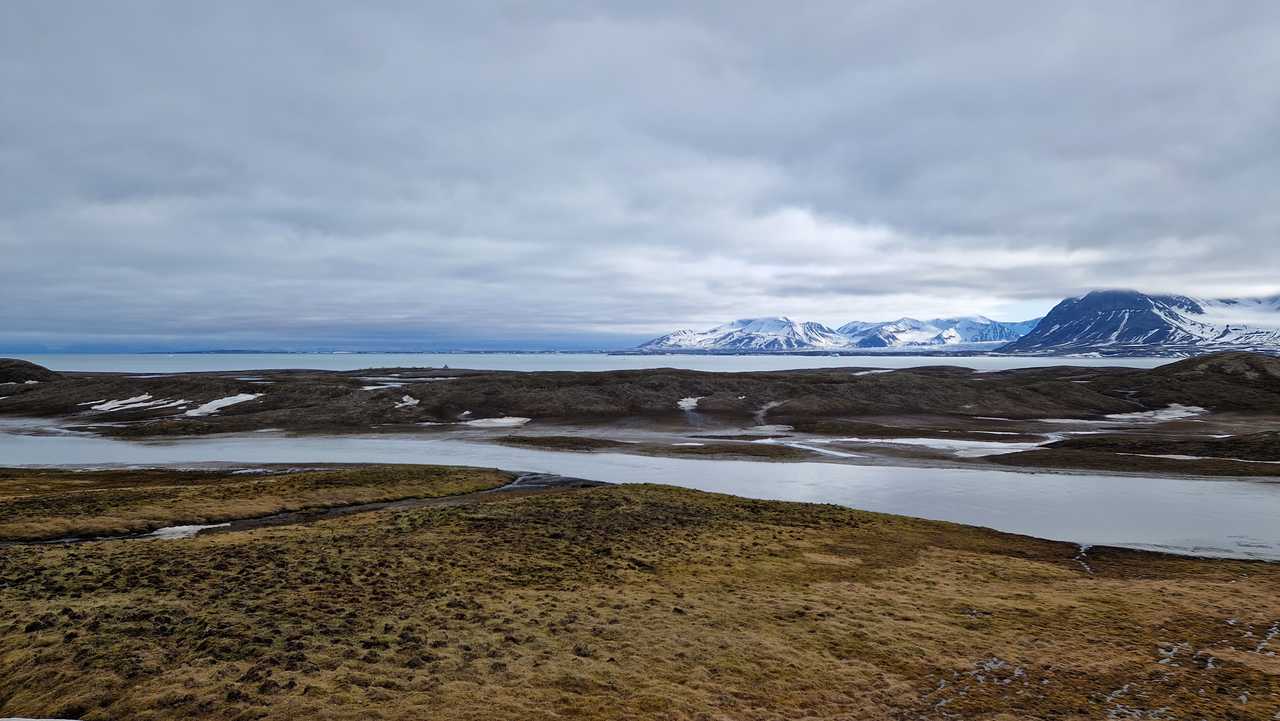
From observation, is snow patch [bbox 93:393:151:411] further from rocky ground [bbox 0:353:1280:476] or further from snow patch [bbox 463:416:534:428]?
snow patch [bbox 463:416:534:428]

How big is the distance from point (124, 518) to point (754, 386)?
97.5 metres

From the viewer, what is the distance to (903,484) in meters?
52.9

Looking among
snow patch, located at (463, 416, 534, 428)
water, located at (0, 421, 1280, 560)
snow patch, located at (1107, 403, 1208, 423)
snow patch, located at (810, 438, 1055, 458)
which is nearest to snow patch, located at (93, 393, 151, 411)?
water, located at (0, 421, 1280, 560)

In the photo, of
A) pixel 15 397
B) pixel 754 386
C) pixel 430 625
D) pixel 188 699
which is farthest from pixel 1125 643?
pixel 15 397

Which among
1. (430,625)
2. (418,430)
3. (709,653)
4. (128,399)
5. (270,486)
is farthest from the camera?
(128,399)

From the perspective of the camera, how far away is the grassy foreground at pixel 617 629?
48.8 feet

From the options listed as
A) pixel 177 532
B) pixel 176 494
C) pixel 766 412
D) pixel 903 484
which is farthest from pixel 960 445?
pixel 176 494

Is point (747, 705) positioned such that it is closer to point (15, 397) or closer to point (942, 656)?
point (942, 656)

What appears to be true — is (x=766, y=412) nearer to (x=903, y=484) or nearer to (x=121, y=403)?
(x=903, y=484)

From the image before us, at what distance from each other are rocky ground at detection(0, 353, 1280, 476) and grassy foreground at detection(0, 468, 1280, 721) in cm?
3993

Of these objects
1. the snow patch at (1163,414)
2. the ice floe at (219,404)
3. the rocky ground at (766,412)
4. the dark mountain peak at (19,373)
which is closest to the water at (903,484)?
the rocky ground at (766,412)

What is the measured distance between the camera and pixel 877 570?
27.7 meters

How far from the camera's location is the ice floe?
104 meters

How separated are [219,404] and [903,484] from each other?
10147cm
